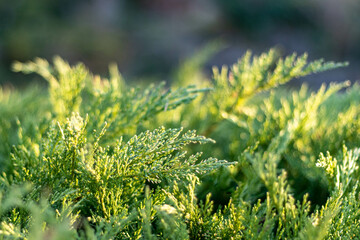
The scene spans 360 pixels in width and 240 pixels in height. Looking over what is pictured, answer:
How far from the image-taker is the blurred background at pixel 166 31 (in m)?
6.45

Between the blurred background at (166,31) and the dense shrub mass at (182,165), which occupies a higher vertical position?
the blurred background at (166,31)

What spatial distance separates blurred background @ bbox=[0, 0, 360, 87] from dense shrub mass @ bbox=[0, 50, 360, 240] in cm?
512

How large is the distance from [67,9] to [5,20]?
1.87 m

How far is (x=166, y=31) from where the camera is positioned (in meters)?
7.90

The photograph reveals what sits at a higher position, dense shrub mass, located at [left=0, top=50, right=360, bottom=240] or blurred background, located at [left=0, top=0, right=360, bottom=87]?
blurred background, located at [left=0, top=0, right=360, bottom=87]

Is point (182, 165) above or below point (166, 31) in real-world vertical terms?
below

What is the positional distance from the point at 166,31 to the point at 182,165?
7659mm

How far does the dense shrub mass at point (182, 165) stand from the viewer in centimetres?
52

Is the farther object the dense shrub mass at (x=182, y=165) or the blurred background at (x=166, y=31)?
the blurred background at (x=166, y=31)

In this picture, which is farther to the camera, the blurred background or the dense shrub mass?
the blurred background

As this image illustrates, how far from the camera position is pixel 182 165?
53 cm

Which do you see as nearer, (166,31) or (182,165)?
(182,165)

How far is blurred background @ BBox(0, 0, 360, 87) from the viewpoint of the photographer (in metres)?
6.45

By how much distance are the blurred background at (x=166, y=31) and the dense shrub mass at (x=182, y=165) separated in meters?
5.12
